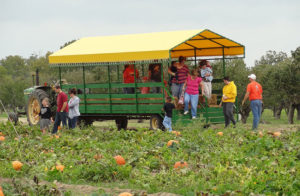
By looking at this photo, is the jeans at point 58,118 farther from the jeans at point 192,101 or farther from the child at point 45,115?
the jeans at point 192,101

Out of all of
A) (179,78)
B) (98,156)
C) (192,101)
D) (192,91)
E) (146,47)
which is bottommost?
(98,156)

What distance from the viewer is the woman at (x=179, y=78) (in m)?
Answer: 15.8

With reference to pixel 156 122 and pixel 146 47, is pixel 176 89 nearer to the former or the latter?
pixel 156 122

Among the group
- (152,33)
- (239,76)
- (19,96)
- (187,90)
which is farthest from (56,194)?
(19,96)

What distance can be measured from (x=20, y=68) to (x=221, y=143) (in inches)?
3128

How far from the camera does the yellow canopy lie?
49.8 ft

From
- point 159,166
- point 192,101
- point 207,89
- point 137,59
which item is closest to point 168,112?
point 192,101

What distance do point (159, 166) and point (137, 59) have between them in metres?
7.41

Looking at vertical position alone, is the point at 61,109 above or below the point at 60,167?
above

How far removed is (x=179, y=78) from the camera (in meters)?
15.8

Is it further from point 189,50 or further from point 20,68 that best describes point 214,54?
point 20,68

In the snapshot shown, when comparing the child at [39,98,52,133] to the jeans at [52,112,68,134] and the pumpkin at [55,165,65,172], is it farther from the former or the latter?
the pumpkin at [55,165,65,172]

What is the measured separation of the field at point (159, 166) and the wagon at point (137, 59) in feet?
13.1

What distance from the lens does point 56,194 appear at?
6430 mm
